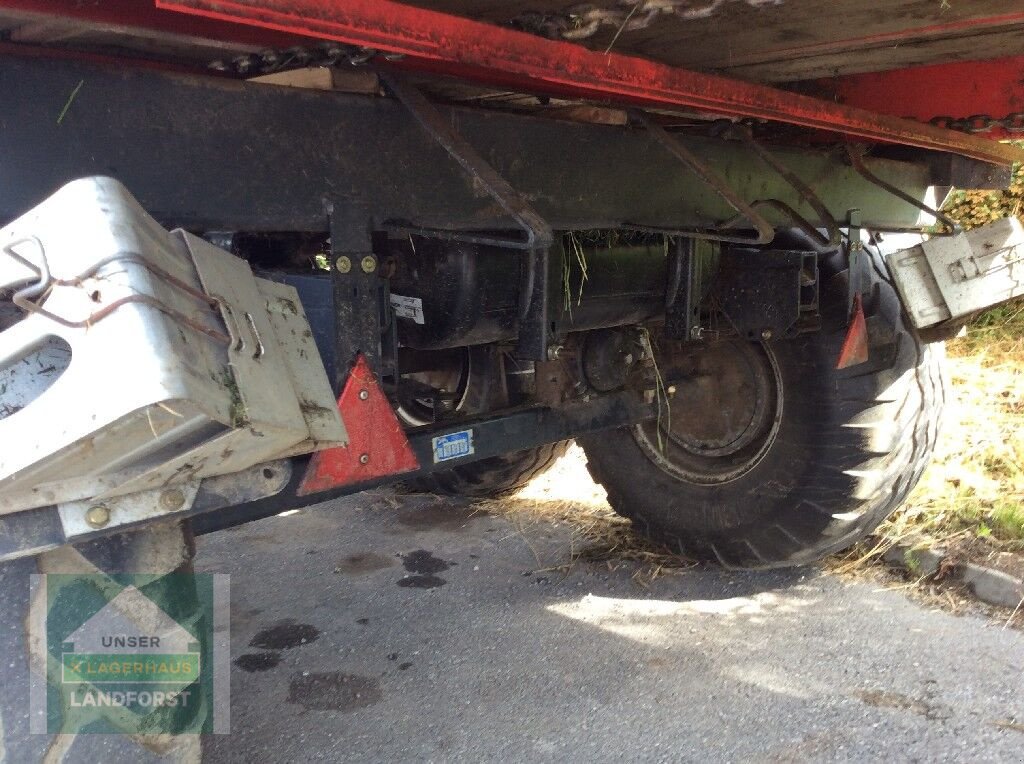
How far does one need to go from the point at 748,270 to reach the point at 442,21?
1.42m

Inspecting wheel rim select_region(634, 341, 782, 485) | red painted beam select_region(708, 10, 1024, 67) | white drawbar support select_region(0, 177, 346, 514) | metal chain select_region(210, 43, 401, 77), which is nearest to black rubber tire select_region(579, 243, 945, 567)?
wheel rim select_region(634, 341, 782, 485)

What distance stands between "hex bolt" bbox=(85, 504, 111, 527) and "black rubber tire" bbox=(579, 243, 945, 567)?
6.98 ft

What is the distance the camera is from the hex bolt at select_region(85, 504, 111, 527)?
3.93 feet

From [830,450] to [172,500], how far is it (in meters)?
2.09

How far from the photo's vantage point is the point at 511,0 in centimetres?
147

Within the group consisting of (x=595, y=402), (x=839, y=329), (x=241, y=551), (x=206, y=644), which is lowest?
(x=241, y=551)

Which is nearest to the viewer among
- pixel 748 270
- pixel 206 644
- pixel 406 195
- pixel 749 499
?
pixel 206 644

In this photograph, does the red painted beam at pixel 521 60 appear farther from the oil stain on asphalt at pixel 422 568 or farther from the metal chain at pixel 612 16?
the oil stain on asphalt at pixel 422 568

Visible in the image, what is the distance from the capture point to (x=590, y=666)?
251 cm

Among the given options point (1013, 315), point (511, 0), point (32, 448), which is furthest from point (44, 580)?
point (1013, 315)

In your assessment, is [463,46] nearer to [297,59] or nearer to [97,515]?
[297,59]

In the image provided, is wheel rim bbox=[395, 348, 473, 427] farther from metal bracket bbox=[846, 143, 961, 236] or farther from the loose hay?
metal bracket bbox=[846, 143, 961, 236]

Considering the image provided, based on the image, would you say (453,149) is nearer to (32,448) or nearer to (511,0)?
(511,0)

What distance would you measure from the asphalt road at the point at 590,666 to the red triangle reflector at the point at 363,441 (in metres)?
0.84
